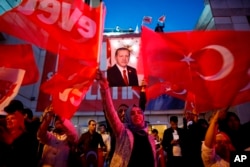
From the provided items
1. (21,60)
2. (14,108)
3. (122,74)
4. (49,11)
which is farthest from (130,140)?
(122,74)

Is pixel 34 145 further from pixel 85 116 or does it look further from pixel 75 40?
pixel 85 116

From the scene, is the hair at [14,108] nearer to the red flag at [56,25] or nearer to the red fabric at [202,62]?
the red flag at [56,25]

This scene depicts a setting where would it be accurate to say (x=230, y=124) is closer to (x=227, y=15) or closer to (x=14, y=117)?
(x=14, y=117)

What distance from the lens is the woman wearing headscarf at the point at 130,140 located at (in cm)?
241

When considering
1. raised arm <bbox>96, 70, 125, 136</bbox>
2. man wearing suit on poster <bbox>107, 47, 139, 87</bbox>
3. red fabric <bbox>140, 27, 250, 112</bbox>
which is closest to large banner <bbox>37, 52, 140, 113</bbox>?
man wearing suit on poster <bbox>107, 47, 139, 87</bbox>

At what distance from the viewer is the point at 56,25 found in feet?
11.9

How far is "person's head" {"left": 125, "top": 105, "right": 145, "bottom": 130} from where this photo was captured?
2.67 m

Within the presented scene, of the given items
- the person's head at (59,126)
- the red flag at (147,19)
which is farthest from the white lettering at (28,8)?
the red flag at (147,19)

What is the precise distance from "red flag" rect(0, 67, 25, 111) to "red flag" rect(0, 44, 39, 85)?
3.5 inches

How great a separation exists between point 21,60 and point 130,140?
2670 millimetres

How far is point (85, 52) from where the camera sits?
356 centimetres

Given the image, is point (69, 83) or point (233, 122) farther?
point (69, 83)

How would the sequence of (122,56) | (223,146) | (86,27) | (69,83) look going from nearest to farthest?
(223,146)
(69,83)
(86,27)
(122,56)

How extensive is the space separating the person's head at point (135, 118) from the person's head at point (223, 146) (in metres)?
0.84
